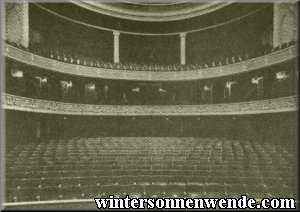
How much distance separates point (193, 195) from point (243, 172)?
1621 millimetres

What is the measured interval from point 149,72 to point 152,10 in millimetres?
4369

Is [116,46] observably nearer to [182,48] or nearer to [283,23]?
[182,48]

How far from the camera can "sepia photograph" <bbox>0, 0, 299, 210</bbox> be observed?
880 cm

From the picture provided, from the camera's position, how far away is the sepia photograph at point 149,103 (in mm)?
8797

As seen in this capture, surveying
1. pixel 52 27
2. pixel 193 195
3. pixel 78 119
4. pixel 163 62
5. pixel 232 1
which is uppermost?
pixel 232 1

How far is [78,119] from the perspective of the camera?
17.6m

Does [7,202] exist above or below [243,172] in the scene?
below

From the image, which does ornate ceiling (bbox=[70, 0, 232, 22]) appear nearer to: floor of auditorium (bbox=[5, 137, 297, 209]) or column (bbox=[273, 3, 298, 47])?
column (bbox=[273, 3, 298, 47])

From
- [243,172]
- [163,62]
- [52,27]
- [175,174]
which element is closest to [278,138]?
[243,172]

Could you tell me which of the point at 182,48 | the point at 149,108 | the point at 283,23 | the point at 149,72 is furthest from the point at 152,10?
the point at 283,23

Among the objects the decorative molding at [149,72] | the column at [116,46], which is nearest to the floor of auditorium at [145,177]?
the decorative molding at [149,72]

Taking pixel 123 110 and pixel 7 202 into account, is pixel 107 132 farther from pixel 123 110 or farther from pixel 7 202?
pixel 7 202

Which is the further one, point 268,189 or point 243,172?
point 243,172

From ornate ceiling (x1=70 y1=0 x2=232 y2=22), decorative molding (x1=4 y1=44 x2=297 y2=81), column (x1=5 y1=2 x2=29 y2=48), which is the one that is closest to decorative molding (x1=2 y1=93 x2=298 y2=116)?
decorative molding (x1=4 y1=44 x2=297 y2=81)
